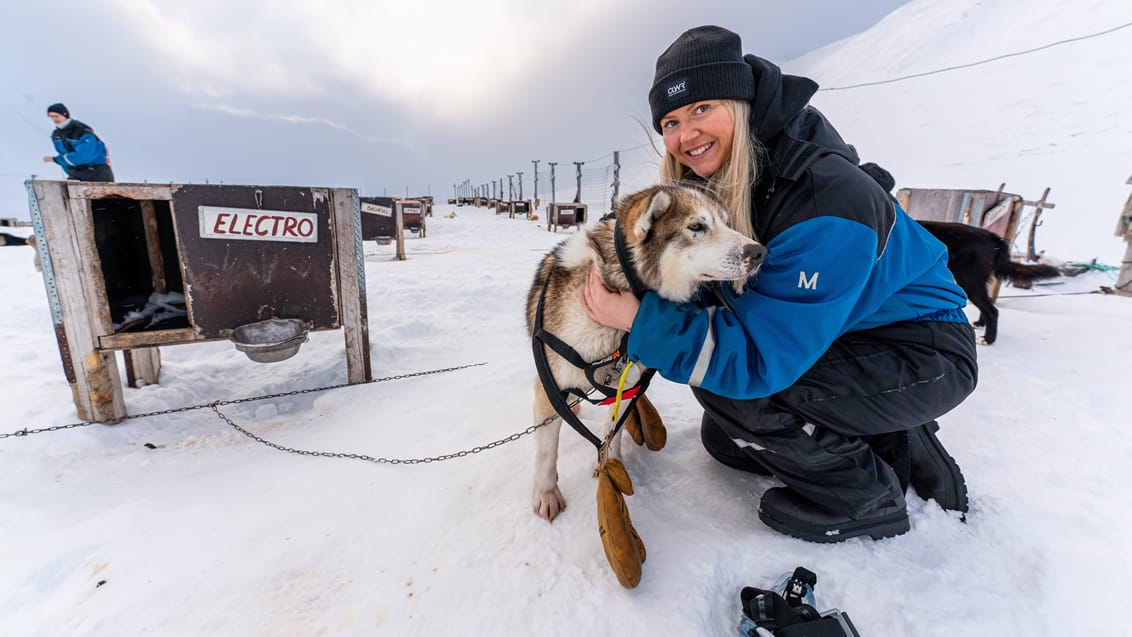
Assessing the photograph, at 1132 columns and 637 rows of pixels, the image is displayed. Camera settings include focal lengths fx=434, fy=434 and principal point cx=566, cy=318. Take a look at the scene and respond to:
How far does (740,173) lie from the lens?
1740 mm

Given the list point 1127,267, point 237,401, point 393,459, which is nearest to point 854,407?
point 393,459

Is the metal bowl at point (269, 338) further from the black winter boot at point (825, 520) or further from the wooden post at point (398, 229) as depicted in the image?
the wooden post at point (398, 229)

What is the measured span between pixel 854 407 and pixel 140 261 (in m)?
4.77

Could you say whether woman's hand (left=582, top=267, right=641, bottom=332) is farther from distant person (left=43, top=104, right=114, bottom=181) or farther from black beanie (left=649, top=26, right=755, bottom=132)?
distant person (left=43, top=104, right=114, bottom=181)

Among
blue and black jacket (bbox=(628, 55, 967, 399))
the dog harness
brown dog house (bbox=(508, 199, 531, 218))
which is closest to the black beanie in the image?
blue and black jacket (bbox=(628, 55, 967, 399))

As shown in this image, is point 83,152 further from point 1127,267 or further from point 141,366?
point 1127,267

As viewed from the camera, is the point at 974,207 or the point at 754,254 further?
the point at 974,207

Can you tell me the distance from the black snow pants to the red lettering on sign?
2800 mm

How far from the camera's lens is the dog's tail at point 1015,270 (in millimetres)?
4480

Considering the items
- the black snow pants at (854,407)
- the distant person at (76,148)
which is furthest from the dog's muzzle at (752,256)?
the distant person at (76,148)

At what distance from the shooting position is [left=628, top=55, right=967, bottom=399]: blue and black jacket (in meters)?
1.39

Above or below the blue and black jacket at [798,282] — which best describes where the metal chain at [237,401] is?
below

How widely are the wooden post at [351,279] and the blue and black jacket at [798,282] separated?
7.85 ft

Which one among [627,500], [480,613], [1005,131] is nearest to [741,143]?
[627,500]
